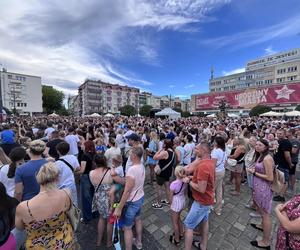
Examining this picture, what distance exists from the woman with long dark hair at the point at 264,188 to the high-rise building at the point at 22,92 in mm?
77258

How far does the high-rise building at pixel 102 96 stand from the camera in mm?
89312

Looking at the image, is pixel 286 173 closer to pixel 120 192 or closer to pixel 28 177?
pixel 120 192

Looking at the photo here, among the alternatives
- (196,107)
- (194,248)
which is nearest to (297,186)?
(194,248)

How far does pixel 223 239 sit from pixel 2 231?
3414 mm

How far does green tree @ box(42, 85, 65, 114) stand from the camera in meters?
78.7

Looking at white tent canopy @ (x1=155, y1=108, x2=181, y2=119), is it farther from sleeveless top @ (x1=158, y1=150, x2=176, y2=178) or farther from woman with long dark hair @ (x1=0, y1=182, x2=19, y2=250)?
woman with long dark hair @ (x1=0, y1=182, x2=19, y2=250)

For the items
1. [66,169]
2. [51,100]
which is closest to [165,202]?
[66,169]

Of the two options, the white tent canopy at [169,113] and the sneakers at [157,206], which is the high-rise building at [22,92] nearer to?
the white tent canopy at [169,113]

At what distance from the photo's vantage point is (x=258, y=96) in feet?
170

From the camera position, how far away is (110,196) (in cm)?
297

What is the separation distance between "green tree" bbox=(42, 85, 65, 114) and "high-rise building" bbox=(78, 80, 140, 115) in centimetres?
1243

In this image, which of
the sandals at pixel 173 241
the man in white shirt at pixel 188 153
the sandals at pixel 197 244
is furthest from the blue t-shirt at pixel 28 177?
the man in white shirt at pixel 188 153

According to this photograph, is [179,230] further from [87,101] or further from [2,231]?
[87,101]

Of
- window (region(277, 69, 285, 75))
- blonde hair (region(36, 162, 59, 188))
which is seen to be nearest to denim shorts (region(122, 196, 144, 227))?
blonde hair (region(36, 162, 59, 188))
